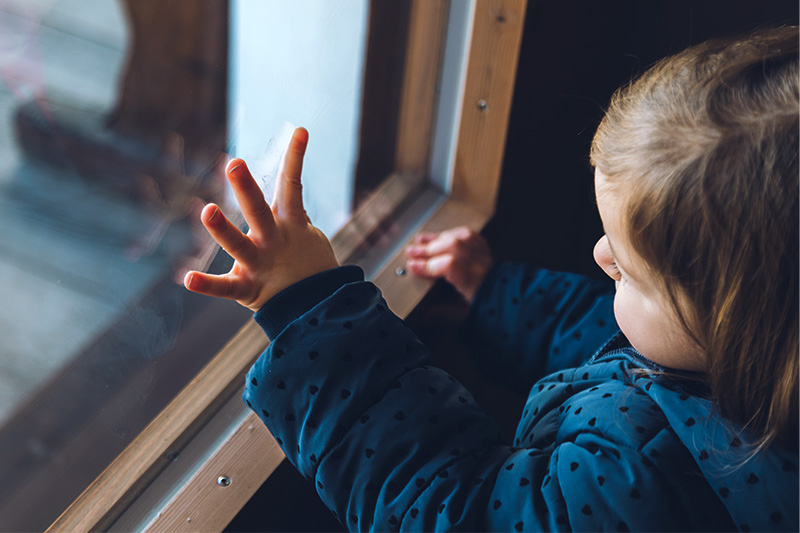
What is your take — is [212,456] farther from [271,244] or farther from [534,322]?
[534,322]

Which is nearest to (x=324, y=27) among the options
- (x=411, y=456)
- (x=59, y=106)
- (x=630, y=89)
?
(x=59, y=106)

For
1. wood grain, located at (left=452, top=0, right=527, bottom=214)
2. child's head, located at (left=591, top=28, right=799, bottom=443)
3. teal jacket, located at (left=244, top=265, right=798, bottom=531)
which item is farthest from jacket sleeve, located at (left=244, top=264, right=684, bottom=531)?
wood grain, located at (left=452, top=0, right=527, bottom=214)

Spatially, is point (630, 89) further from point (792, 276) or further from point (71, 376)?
point (71, 376)

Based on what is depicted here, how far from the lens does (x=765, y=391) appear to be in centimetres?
52

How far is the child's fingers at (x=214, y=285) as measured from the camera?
0.57m

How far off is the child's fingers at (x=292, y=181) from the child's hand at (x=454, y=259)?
0.89ft

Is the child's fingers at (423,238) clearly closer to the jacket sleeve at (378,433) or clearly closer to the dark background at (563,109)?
the dark background at (563,109)

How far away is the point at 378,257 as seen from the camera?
91cm

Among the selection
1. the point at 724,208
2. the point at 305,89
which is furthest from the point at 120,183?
the point at 724,208

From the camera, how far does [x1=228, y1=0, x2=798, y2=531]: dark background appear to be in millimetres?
925

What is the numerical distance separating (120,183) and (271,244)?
0.79 ft

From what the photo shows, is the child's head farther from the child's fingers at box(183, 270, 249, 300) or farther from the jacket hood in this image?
the child's fingers at box(183, 270, 249, 300)

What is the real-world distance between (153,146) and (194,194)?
0.07 m

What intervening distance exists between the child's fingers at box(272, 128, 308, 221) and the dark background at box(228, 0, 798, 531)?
265 millimetres
